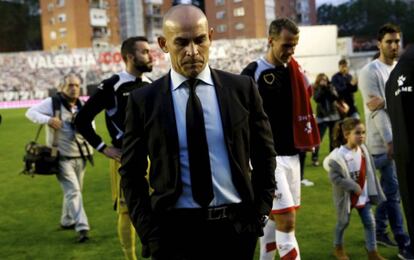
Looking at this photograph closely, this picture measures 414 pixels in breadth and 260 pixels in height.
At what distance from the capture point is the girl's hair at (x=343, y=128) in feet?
17.8

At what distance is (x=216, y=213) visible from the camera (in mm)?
2680

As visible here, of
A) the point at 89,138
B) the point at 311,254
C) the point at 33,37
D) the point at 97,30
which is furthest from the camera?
the point at 33,37

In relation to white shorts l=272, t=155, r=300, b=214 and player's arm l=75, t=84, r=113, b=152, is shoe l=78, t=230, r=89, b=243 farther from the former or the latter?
white shorts l=272, t=155, r=300, b=214

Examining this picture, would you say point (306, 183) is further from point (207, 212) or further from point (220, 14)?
point (220, 14)

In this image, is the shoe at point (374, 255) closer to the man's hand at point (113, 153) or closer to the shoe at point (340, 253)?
the shoe at point (340, 253)

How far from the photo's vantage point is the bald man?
2641mm

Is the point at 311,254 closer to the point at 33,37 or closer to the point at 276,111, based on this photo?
the point at 276,111

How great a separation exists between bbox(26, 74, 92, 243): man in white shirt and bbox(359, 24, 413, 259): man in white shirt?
3.75m

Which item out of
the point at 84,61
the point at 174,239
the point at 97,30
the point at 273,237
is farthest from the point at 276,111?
the point at 97,30

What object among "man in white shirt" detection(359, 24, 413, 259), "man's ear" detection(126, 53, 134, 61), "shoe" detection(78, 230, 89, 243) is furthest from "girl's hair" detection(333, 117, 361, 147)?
"shoe" detection(78, 230, 89, 243)

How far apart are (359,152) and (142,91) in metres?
→ 3.36

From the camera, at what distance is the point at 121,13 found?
79.5 meters

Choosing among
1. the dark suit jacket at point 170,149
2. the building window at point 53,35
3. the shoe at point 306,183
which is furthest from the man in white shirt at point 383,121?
the building window at point 53,35

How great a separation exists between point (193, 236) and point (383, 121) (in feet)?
10.4
